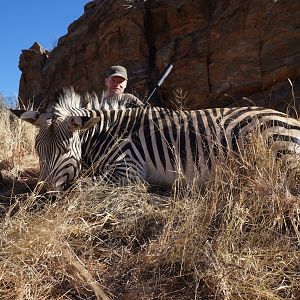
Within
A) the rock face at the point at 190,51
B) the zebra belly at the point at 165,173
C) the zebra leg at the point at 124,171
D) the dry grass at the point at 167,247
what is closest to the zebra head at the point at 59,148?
the zebra leg at the point at 124,171

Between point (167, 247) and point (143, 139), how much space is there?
1.87 metres

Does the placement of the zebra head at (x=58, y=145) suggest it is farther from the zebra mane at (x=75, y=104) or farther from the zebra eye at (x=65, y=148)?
the zebra mane at (x=75, y=104)

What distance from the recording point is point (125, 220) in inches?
112

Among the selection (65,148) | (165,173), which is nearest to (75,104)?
(65,148)

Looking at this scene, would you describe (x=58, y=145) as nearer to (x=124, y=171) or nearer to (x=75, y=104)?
(x=124, y=171)

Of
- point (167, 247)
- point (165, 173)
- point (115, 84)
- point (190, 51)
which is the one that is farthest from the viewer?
point (190, 51)

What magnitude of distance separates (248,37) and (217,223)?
7.51m

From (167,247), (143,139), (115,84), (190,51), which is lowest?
(167,247)

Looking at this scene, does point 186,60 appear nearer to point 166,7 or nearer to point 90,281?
point 166,7

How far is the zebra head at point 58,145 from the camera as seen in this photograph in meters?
3.46

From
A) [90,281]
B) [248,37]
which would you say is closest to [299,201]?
[90,281]

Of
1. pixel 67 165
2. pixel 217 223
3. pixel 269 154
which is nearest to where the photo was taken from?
pixel 217 223

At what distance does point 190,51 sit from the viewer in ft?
33.3

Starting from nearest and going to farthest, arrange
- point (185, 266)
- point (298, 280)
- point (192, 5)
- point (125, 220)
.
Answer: point (298, 280), point (185, 266), point (125, 220), point (192, 5)
